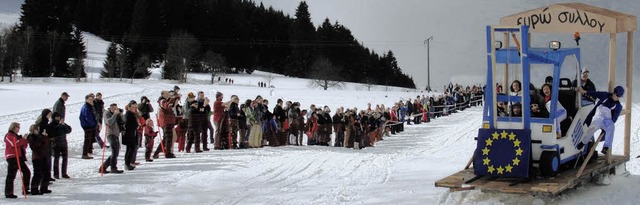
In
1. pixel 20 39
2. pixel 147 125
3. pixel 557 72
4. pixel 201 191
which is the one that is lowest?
pixel 201 191

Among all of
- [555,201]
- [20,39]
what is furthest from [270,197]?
[20,39]

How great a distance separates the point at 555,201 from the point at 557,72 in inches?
74.3

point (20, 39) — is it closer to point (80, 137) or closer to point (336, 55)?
point (336, 55)

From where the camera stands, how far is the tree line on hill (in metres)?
85.2

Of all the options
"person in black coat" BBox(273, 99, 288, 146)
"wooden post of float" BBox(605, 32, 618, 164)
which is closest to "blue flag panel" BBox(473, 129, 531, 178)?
"wooden post of float" BBox(605, 32, 618, 164)

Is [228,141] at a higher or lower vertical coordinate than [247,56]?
lower

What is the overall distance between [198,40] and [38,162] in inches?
3822

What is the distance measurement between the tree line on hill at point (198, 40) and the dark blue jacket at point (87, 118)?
65.3 meters

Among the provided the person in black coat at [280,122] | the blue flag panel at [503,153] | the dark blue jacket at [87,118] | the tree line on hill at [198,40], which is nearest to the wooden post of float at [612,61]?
the blue flag panel at [503,153]

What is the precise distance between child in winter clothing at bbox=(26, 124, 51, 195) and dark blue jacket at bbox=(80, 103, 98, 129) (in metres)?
4.71

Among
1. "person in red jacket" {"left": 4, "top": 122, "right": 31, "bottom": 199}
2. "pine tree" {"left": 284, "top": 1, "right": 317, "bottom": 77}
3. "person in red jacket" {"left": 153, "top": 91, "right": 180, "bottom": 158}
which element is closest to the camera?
"person in red jacket" {"left": 4, "top": 122, "right": 31, "bottom": 199}

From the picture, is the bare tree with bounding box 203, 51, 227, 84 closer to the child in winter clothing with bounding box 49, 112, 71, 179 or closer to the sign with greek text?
the child in winter clothing with bounding box 49, 112, 71, 179

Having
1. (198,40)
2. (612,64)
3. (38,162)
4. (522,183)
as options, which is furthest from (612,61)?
(198,40)

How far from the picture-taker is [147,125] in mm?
14805
